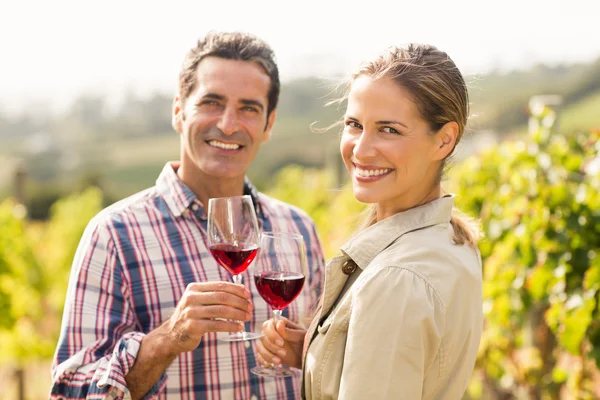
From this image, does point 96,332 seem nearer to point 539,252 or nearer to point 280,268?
point 280,268

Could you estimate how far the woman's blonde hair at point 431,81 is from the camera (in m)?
1.91

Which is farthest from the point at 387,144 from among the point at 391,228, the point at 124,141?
the point at 124,141

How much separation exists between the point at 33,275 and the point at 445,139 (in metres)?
6.30

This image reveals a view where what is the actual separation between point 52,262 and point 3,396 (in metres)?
1.80

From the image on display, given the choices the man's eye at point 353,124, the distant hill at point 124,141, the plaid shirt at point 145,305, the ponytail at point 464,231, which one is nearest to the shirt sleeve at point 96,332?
the plaid shirt at point 145,305

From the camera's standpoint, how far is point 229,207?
2188 millimetres

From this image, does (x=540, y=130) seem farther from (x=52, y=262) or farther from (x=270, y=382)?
(x=52, y=262)

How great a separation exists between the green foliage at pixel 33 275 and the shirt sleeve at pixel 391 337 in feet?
14.0

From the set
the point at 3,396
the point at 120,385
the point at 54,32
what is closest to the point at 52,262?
the point at 3,396

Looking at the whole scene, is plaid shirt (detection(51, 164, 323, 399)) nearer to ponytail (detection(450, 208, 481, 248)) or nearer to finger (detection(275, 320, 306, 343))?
finger (detection(275, 320, 306, 343))

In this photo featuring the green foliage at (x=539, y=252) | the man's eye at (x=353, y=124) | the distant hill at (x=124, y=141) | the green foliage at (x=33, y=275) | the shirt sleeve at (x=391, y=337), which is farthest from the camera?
the distant hill at (x=124, y=141)

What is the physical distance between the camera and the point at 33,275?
7258mm

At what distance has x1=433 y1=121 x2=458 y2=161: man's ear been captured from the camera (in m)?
1.98

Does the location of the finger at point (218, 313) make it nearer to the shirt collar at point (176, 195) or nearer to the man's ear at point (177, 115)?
the shirt collar at point (176, 195)
